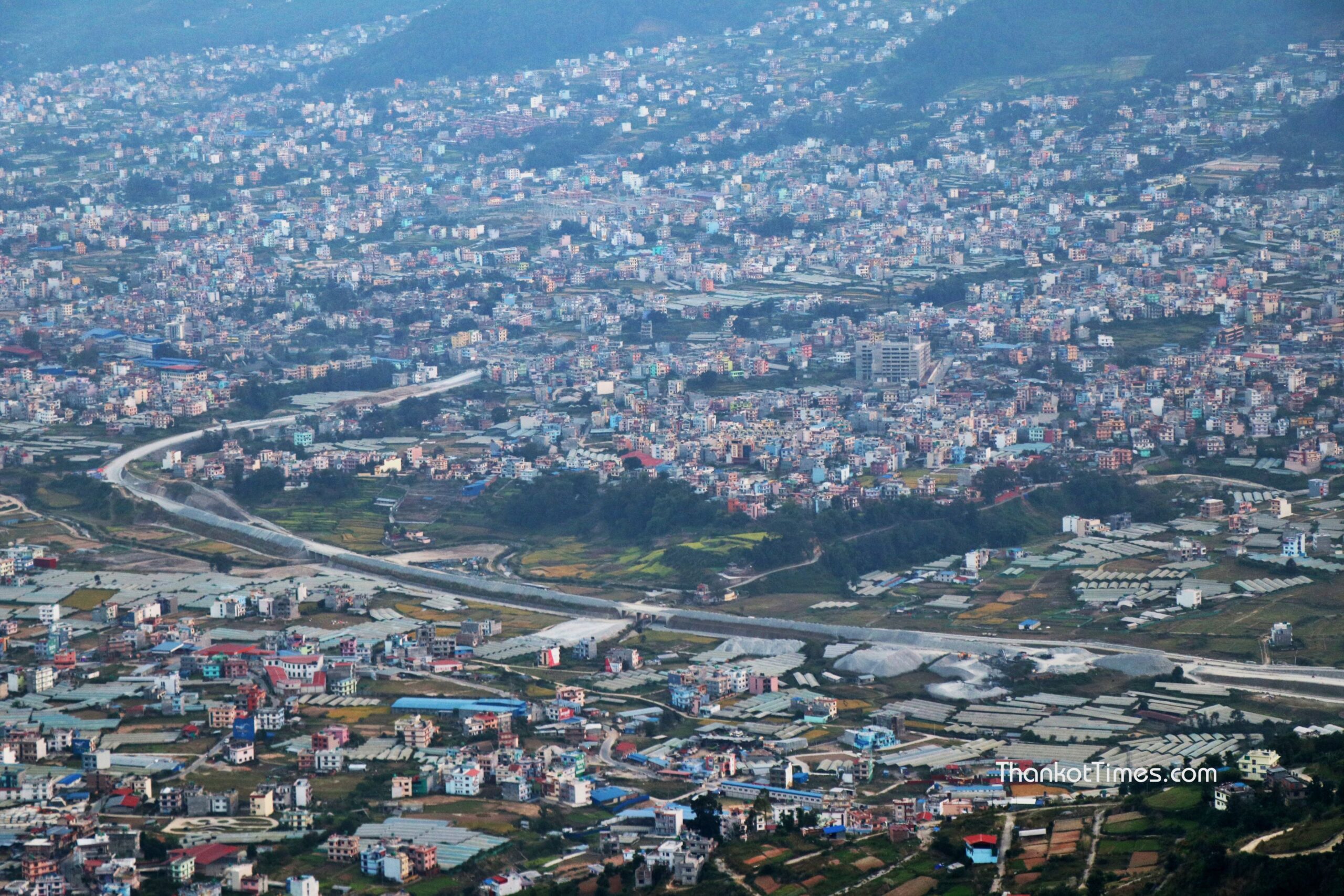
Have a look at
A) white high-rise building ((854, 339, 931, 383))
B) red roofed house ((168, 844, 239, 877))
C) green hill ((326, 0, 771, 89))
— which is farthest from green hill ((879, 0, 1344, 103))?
red roofed house ((168, 844, 239, 877))

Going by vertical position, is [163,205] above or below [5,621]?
above

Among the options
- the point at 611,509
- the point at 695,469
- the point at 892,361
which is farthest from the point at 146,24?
the point at 611,509

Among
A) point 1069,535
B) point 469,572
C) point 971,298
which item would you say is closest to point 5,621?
point 469,572

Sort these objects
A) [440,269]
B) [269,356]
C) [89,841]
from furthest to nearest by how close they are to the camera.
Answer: [440,269] → [269,356] → [89,841]

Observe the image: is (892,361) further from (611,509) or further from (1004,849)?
(1004,849)

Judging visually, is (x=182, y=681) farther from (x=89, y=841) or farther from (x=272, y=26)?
(x=272, y=26)

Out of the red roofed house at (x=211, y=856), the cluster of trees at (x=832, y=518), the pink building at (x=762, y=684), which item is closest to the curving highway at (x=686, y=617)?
the cluster of trees at (x=832, y=518)
